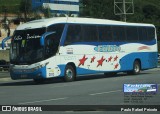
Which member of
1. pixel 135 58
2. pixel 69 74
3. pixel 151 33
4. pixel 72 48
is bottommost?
pixel 69 74

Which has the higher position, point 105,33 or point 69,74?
point 105,33

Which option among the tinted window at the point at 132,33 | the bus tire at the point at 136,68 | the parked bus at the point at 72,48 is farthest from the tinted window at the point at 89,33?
the bus tire at the point at 136,68

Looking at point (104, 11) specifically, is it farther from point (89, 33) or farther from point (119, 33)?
point (89, 33)

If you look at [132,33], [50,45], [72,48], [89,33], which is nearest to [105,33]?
[89,33]

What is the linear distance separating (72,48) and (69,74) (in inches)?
54.8

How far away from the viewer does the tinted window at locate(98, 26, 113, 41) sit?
30666 mm

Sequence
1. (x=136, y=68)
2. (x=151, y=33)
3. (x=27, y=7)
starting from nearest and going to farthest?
(x=136, y=68) < (x=151, y=33) < (x=27, y=7)

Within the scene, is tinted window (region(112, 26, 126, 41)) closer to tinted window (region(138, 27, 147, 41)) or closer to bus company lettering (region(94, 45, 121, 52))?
bus company lettering (region(94, 45, 121, 52))

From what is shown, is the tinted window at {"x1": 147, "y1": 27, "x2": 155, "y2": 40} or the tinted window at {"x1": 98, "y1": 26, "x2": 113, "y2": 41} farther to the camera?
the tinted window at {"x1": 147, "y1": 27, "x2": 155, "y2": 40}

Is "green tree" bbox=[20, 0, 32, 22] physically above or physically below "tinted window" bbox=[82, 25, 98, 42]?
above

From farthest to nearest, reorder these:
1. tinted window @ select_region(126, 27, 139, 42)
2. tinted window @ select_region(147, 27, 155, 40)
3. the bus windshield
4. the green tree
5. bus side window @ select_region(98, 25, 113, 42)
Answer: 1. the green tree
2. tinted window @ select_region(147, 27, 155, 40)
3. tinted window @ select_region(126, 27, 139, 42)
4. bus side window @ select_region(98, 25, 113, 42)
5. the bus windshield

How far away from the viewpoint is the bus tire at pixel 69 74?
2808 cm

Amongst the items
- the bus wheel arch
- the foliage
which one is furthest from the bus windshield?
the foliage

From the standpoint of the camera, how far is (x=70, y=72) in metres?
28.3
